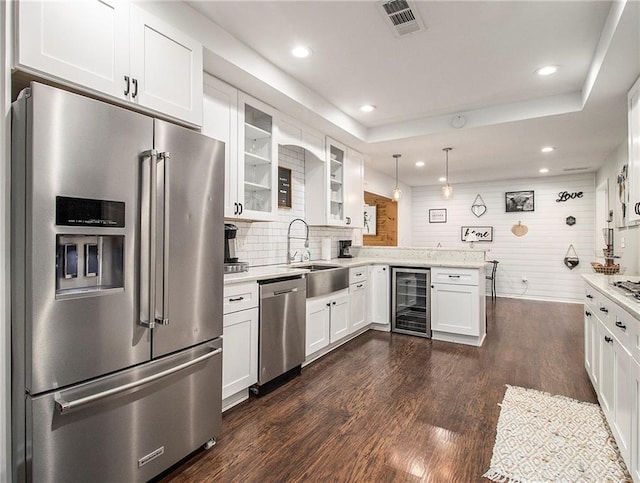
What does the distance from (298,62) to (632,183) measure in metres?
2.84

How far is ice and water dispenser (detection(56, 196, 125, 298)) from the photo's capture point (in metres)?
1.43

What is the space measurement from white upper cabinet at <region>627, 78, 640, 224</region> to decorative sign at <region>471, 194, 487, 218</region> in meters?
5.03

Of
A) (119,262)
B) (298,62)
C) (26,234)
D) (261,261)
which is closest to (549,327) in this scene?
(261,261)

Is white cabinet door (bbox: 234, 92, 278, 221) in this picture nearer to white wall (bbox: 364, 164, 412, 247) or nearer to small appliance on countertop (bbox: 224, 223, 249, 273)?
small appliance on countertop (bbox: 224, 223, 249, 273)

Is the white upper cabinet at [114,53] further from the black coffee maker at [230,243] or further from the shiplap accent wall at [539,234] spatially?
the shiplap accent wall at [539,234]

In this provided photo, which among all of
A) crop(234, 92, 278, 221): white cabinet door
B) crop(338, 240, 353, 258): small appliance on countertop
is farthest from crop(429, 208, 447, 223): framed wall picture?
crop(234, 92, 278, 221): white cabinet door

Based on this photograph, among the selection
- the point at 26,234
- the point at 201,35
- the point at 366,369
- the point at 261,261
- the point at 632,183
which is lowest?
the point at 366,369

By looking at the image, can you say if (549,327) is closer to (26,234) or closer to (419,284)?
(419,284)

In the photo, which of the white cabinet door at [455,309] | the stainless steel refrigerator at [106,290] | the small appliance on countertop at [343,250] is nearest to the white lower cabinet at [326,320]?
the white cabinet door at [455,309]

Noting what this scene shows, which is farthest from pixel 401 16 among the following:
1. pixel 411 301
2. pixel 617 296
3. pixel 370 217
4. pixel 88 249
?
pixel 370 217

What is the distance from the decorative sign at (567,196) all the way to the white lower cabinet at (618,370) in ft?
16.9

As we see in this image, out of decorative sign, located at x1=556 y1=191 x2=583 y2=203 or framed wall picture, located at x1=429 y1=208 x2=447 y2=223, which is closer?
decorative sign, located at x1=556 y1=191 x2=583 y2=203

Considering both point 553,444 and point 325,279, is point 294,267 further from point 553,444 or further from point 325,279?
point 553,444

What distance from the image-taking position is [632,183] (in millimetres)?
2771
